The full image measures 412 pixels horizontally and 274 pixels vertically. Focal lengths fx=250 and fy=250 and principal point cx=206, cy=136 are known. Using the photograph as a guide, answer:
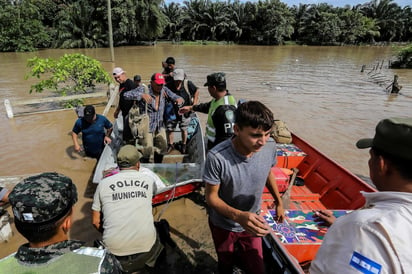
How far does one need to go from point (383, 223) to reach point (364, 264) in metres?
0.17

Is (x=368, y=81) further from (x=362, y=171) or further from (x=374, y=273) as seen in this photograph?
(x=374, y=273)

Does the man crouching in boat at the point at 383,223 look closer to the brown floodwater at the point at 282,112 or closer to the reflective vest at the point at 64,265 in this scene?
the reflective vest at the point at 64,265

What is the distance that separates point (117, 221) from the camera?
94.2 inches

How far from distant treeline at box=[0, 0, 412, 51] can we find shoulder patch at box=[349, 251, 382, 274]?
116 ft

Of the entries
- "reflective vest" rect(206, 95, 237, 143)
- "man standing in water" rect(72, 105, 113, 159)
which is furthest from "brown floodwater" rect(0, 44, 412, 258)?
"reflective vest" rect(206, 95, 237, 143)

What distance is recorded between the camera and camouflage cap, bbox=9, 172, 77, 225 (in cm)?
109

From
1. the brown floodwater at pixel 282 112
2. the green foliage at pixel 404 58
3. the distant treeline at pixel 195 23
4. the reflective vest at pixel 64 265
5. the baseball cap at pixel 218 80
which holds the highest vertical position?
the distant treeline at pixel 195 23

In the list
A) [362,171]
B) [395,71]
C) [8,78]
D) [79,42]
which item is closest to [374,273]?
[362,171]

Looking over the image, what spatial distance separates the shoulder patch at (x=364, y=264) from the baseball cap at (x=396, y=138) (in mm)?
430

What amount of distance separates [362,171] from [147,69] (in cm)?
1646

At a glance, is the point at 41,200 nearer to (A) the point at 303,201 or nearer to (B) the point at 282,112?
(A) the point at 303,201

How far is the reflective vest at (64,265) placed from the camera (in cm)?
105

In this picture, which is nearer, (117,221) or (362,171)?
(117,221)

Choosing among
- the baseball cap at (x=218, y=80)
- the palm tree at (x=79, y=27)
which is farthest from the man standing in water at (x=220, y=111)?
the palm tree at (x=79, y=27)
